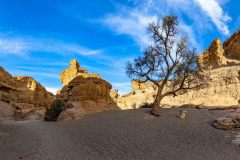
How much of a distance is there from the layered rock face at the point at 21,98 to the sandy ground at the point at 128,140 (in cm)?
2271

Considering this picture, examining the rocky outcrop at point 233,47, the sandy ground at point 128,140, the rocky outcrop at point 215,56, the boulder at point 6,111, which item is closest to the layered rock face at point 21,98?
the boulder at point 6,111

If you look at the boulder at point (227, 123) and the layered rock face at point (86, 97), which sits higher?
the layered rock face at point (86, 97)

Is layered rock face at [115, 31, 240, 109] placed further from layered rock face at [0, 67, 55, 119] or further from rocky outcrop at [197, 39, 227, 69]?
layered rock face at [0, 67, 55, 119]

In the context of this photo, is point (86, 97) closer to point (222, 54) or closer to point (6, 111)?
point (6, 111)

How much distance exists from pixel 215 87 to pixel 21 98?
138 feet

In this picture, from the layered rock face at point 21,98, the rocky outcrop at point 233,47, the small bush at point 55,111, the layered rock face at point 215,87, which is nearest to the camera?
the small bush at point 55,111

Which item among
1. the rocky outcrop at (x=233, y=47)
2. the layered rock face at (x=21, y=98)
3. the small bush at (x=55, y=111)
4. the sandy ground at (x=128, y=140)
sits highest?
the rocky outcrop at (x=233, y=47)

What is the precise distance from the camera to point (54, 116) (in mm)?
29594

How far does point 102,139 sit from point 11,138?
6363 mm

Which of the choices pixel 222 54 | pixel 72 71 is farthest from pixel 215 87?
pixel 72 71

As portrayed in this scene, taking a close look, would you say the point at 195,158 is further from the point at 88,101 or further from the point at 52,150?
the point at 88,101

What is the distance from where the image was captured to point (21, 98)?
182ft

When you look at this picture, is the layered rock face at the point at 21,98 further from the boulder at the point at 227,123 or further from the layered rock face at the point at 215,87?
the boulder at the point at 227,123

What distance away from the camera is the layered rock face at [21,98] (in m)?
44.5
